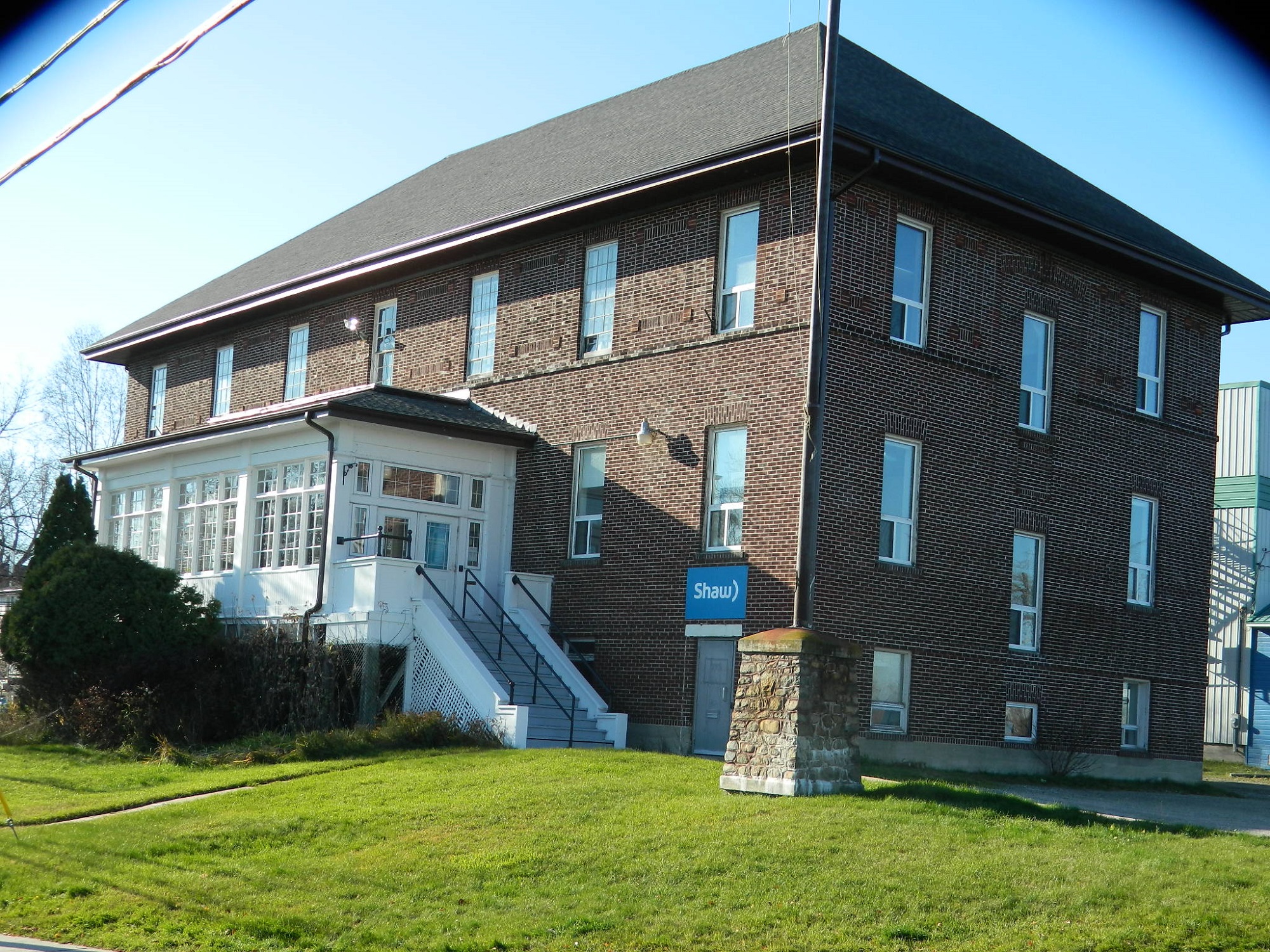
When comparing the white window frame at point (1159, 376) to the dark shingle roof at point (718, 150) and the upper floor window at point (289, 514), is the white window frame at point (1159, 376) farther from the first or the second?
the upper floor window at point (289, 514)

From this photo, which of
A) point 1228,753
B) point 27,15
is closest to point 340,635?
point 27,15

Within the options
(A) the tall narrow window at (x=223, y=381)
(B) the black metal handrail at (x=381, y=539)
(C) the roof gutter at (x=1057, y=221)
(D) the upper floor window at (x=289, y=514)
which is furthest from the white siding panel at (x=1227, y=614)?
(A) the tall narrow window at (x=223, y=381)

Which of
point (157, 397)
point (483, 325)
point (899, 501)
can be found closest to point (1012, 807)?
point (899, 501)

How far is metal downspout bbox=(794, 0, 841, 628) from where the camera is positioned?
14906 millimetres

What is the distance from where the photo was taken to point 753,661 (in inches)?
590

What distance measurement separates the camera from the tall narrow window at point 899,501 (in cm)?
2102

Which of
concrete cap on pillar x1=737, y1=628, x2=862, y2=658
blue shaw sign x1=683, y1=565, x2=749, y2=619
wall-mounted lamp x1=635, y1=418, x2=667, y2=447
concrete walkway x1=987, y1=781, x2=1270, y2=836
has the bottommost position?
concrete walkway x1=987, y1=781, x2=1270, y2=836

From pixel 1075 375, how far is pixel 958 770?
276 inches

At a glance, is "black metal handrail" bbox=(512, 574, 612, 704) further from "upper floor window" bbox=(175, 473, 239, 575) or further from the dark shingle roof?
the dark shingle roof

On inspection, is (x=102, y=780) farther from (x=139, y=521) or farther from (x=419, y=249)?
(x=419, y=249)

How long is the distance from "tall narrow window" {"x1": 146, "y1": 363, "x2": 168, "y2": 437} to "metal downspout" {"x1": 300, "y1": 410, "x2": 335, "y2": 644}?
12.1 metres

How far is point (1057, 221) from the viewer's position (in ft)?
73.8

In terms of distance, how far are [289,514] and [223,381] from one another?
8.61 metres

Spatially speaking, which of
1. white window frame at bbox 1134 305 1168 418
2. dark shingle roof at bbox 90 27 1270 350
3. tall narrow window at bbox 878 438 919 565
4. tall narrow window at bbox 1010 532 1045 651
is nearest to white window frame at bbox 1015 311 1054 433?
dark shingle roof at bbox 90 27 1270 350
